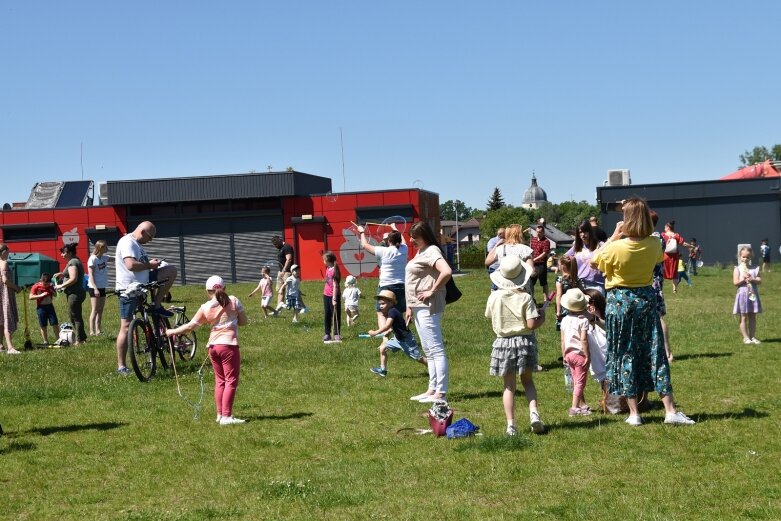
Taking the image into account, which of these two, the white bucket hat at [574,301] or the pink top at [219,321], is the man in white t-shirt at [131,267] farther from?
the white bucket hat at [574,301]

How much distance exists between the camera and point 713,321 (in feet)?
64.8

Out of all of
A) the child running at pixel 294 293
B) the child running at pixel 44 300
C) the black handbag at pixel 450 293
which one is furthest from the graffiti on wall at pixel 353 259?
the black handbag at pixel 450 293

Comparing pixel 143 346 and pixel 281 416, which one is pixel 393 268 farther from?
pixel 281 416

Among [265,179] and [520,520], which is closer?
[520,520]

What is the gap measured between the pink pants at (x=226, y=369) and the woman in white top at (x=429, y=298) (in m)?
1.82

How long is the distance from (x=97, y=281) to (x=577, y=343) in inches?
501

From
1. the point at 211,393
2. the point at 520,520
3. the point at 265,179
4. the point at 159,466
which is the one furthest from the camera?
the point at 265,179

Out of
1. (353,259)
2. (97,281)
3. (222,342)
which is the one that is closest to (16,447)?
(222,342)

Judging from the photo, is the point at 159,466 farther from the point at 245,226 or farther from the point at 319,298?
the point at 245,226

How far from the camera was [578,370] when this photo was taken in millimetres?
9734

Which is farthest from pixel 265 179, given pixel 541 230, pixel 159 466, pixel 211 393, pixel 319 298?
pixel 159 466

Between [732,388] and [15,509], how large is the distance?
24.6 feet

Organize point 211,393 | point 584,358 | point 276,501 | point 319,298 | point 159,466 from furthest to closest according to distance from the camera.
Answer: point 319,298 < point 211,393 < point 584,358 < point 159,466 < point 276,501

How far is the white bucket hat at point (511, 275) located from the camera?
8688mm
